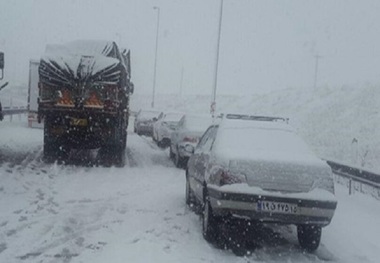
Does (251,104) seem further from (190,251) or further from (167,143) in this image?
(190,251)

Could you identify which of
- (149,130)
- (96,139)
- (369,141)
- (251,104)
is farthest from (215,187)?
(251,104)

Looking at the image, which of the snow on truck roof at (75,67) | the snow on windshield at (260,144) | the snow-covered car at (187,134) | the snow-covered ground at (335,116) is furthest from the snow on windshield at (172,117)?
the snow on windshield at (260,144)

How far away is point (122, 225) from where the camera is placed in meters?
8.03

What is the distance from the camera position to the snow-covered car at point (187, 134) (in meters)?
15.6

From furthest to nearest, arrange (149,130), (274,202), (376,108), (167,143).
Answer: (376,108)
(149,130)
(167,143)
(274,202)

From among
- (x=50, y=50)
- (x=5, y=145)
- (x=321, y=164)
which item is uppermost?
(x=50, y=50)

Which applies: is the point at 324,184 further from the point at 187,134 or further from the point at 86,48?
the point at 86,48

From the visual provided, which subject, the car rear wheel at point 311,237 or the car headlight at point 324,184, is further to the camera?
the car rear wheel at point 311,237

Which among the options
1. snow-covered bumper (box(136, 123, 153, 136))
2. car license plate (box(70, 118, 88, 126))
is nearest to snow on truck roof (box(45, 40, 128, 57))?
car license plate (box(70, 118, 88, 126))

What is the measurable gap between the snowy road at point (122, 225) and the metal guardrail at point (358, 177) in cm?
40

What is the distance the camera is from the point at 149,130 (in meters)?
28.8

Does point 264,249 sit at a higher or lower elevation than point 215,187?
lower

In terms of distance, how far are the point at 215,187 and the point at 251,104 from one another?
56629 mm

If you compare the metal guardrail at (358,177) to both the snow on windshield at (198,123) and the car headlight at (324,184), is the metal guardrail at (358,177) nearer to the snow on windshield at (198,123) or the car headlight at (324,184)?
the snow on windshield at (198,123)
